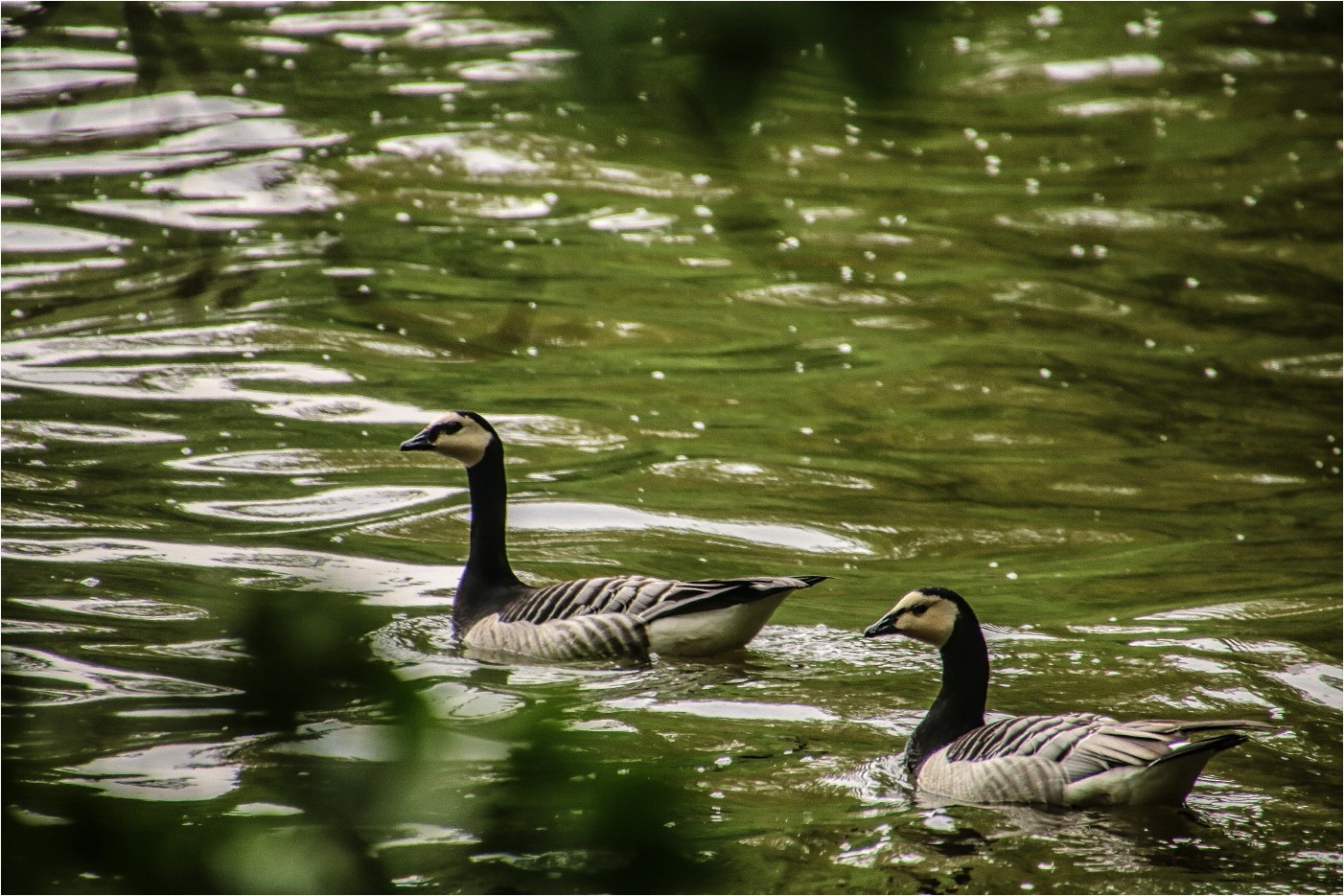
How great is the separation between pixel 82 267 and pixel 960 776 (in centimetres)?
1199

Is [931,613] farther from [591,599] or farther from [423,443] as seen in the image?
[423,443]

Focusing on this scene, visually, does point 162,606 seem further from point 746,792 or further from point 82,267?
point 82,267

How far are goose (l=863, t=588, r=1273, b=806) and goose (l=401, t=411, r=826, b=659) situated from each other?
126cm

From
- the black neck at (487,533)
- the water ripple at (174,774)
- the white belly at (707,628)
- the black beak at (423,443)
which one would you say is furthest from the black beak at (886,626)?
the black beak at (423,443)

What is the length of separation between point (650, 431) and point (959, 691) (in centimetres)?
633

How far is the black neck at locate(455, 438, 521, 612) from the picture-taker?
901 cm

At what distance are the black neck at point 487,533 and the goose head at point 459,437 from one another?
0.17ft

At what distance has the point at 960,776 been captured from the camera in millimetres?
6691

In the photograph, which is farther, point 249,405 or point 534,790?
point 249,405

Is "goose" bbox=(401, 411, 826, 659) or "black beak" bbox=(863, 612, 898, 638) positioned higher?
"black beak" bbox=(863, 612, 898, 638)

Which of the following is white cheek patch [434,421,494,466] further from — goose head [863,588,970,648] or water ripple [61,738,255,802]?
water ripple [61,738,255,802]

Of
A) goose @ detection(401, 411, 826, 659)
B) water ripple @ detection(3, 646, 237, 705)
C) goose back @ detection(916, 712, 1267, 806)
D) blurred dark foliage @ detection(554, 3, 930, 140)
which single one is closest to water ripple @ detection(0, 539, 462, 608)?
goose @ detection(401, 411, 826, 659)

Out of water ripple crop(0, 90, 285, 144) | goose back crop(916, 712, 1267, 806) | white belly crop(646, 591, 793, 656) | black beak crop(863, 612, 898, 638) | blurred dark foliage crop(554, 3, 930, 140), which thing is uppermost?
blurred dark foliage crop(554, 3, 930, 140)

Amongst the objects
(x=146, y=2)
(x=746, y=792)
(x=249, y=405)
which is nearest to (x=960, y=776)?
(x=746, y=792)
